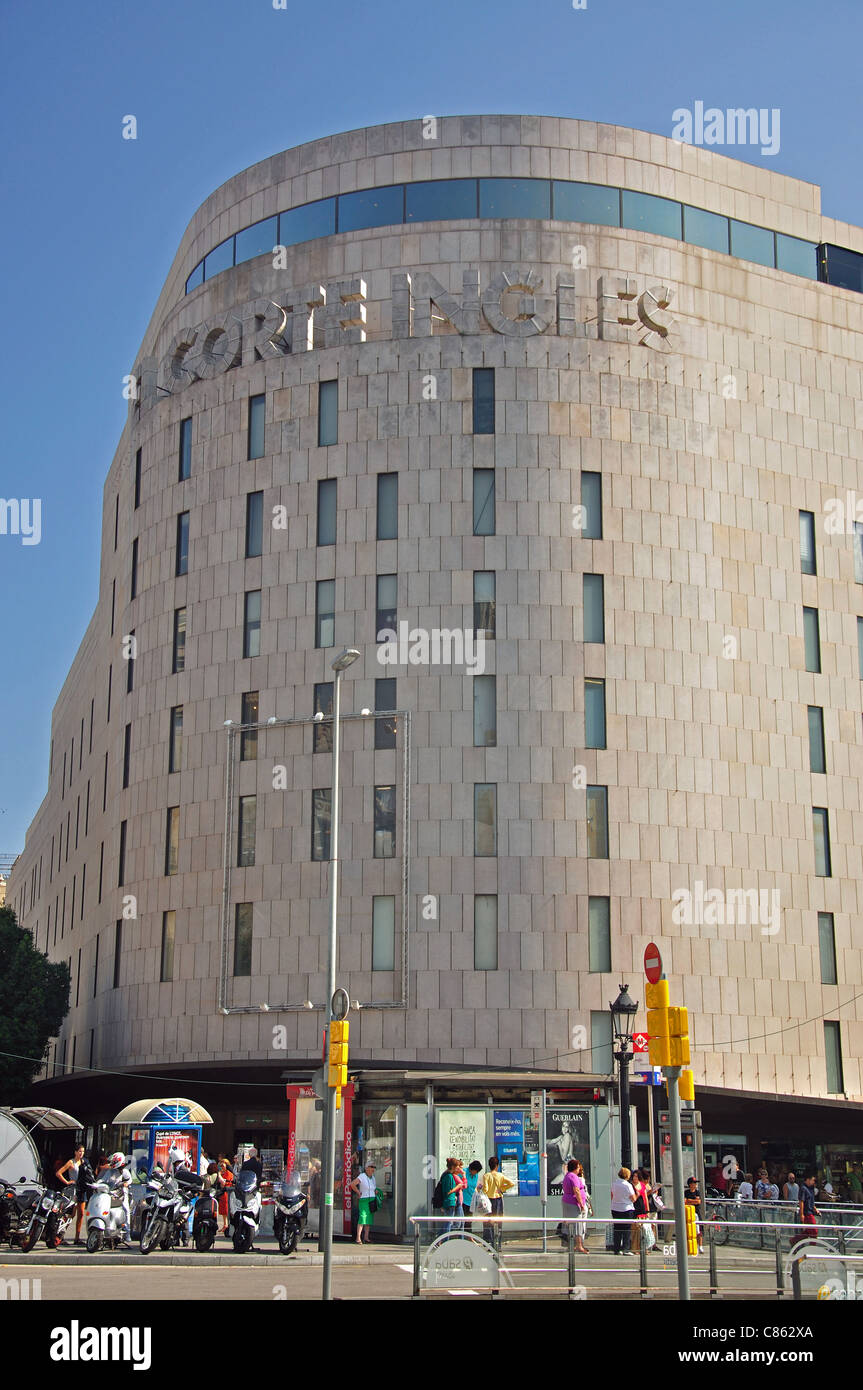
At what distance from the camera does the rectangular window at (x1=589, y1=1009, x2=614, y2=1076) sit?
139ft

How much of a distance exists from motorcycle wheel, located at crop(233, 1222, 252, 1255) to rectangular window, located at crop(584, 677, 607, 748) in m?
20.0

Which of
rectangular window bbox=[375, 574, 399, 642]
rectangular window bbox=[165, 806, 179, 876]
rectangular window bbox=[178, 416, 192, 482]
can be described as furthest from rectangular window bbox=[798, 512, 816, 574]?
rectangular window bbox=[165, 806, 179, 876]

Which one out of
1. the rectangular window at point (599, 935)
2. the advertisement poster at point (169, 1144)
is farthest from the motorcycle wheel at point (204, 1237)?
the rectangular window at point (599, 935)

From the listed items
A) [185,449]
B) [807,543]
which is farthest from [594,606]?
[185,449]

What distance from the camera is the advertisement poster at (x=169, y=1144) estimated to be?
33.8 meters

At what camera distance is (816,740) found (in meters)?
48.9

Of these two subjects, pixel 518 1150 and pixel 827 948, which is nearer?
pixel 518 1150

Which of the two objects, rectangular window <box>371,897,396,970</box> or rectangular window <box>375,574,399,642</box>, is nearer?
rectangular window <box>371,897,396,970</box>

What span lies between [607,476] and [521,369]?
4.36m

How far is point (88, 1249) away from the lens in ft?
91.8

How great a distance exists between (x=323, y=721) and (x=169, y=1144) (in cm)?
1525

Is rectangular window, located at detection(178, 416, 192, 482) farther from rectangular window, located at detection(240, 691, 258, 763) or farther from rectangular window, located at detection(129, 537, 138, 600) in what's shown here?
rectangular window, located at detection(240, 691, 258, 763)

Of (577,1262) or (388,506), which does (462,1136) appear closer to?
(577,1262)
